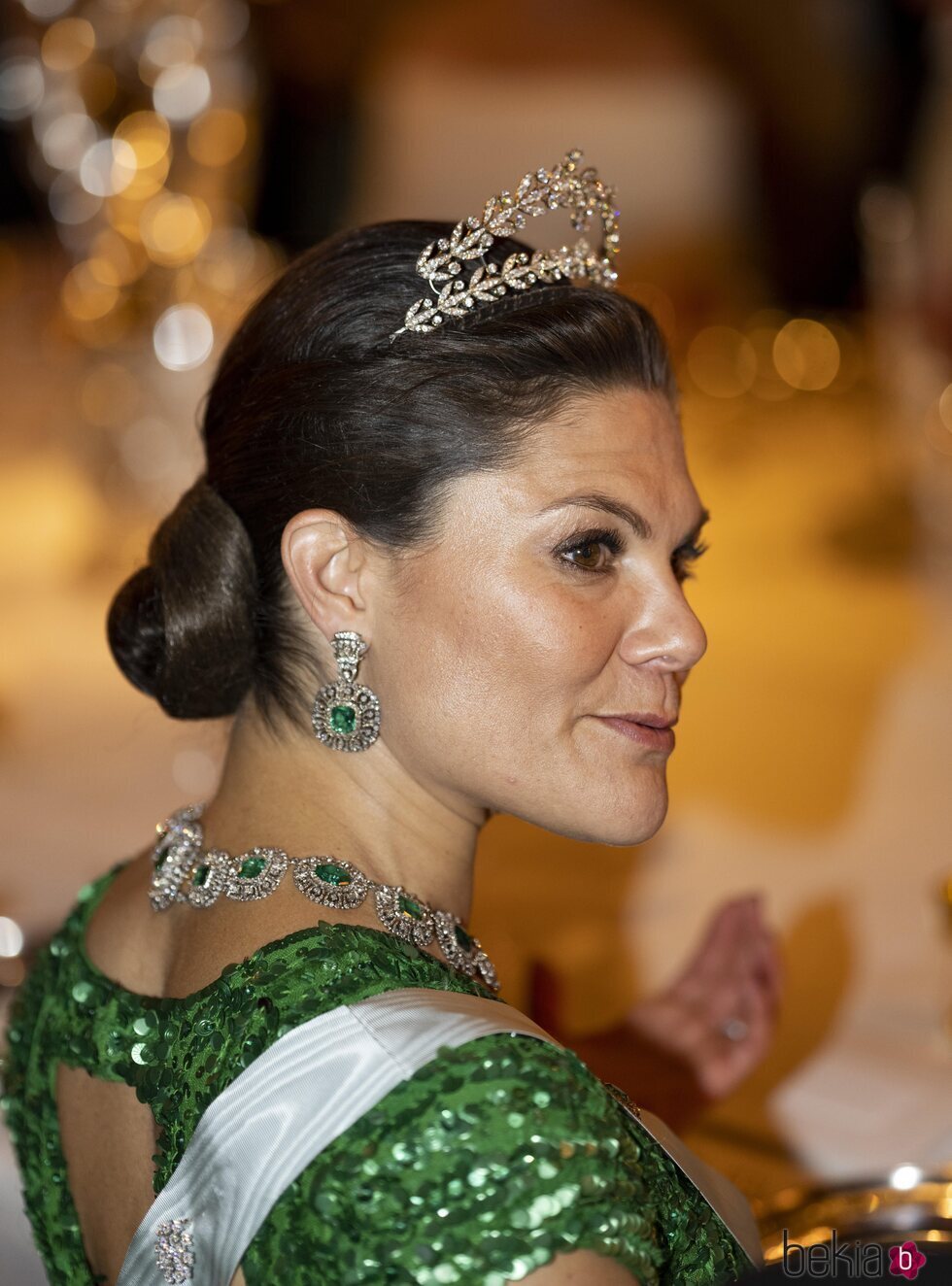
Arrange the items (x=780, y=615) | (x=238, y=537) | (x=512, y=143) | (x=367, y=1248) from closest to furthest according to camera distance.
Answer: (x=367, y=1248), (x=238, y=537), (x=780, y=615), (x=512, y=143)

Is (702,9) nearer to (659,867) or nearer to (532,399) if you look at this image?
(659,867)

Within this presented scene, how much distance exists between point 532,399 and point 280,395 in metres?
0.20

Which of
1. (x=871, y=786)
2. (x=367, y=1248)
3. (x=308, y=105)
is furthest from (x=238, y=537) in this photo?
(x=308, y=105)

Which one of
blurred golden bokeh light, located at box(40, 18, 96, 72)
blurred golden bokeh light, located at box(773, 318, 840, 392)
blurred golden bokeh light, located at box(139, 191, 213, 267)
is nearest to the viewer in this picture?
blurred golden bokeh light, located at box(40, 18, 96, 72)

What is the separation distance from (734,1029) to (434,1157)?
2.46ft

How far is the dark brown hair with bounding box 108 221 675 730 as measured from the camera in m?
1.17

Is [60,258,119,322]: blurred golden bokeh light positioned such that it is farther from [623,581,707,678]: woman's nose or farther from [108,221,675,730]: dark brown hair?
[623,581,707,678]: woman's nose

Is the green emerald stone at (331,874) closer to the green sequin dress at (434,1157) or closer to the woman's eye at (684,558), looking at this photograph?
the green sequin dress at (434,1157)

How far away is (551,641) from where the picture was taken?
114 centimetres

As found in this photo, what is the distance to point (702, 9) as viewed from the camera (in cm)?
553

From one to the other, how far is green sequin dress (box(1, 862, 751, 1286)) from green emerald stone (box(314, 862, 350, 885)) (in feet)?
0.27

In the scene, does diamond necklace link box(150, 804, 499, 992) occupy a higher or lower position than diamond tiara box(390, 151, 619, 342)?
lower

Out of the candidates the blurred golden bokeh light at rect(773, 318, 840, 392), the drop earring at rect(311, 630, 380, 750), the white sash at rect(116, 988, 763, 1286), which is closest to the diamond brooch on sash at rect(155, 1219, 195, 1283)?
the white sash at rect(116, 988, 763, 1286)

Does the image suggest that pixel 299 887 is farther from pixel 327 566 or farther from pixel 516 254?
pixel 516 254
